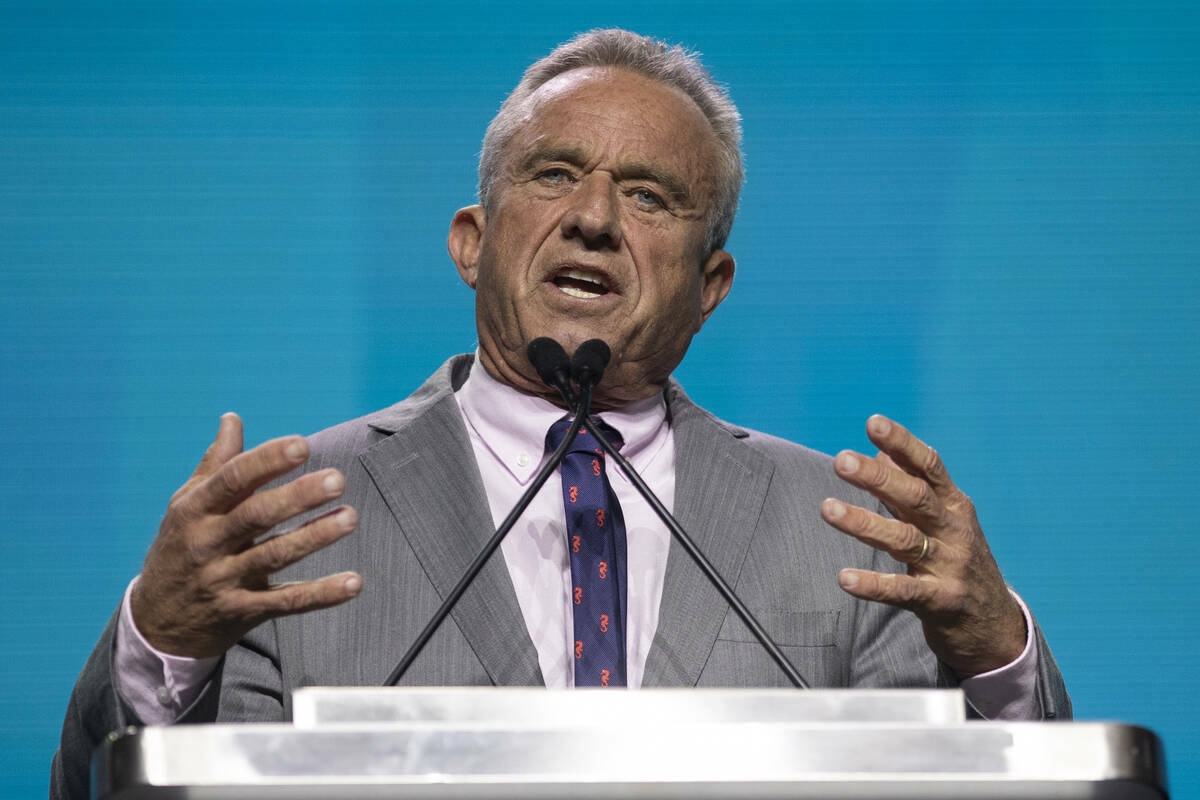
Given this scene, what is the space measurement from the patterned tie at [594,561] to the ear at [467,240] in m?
0.38

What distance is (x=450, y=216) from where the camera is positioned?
2438 mm

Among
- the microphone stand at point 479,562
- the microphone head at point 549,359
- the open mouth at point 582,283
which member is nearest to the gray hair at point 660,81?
the open mouth at point 582,283

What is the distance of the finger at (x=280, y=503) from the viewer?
1.05 metres

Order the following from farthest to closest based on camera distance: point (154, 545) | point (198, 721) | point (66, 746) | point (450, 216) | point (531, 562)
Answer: point (450, 216)
point (531, 562)
point (66, 746)
point (198, 721)
point (154, 545)

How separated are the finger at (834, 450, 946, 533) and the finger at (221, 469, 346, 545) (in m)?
0.46

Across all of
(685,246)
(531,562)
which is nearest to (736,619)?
(531,562)

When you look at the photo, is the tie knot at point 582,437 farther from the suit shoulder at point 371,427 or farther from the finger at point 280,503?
the finger at point 280,503

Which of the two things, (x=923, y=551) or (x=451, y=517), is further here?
(x=451, y=517)

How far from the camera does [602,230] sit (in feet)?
6.22

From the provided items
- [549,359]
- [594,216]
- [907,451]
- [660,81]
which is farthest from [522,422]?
[907,451]

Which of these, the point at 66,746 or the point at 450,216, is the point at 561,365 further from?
the point at 450,216

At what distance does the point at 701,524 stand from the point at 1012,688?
55cm

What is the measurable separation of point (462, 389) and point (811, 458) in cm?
58

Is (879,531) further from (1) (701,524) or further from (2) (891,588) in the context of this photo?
(1) (701,524)
